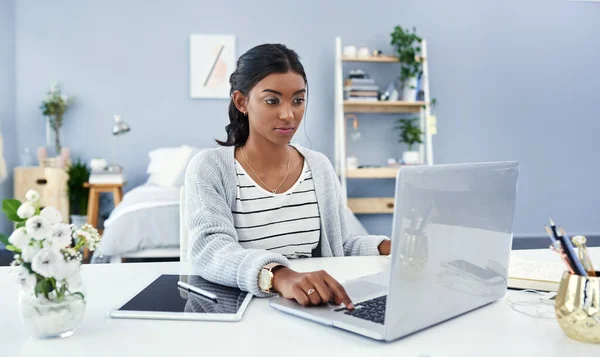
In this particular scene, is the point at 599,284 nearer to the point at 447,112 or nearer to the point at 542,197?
the point at 447,112

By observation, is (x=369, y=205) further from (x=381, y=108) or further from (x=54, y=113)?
(x=54, y=113)

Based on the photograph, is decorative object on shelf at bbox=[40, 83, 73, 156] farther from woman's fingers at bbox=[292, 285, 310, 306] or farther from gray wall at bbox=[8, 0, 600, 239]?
woman's fingers at bbox=[292, 285, 310, 306]

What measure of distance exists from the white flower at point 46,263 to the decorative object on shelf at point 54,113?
4.30m

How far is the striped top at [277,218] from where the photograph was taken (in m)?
1.47

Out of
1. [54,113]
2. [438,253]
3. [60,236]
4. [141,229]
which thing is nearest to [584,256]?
[438,253]

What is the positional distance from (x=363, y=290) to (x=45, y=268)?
1.73ft

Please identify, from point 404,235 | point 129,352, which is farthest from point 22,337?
point 404,235

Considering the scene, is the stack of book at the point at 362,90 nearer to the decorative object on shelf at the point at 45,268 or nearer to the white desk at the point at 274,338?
the white desk at the point at 274,338

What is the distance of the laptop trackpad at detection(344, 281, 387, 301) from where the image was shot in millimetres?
984

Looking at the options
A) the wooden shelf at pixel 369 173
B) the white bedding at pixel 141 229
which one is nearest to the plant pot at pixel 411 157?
the wooden shelf at pixel 369 173

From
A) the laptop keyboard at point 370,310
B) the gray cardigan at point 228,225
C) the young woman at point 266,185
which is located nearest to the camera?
the laptop keyboard at point 370,310

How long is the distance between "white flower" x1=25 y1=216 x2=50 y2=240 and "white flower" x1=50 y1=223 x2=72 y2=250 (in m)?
0.01

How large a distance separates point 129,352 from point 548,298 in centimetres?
74

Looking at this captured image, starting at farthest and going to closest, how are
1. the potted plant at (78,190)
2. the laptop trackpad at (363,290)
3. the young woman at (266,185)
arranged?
the potted plant at (78,190), the young woman at (266,185), the laptop trackpad at (363,290)
